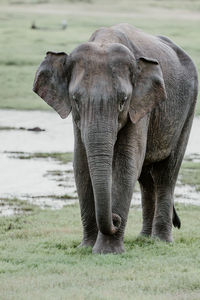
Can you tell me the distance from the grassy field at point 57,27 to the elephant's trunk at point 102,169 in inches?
562

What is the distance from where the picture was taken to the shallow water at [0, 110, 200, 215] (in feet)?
41.9

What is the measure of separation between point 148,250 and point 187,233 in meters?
1.48

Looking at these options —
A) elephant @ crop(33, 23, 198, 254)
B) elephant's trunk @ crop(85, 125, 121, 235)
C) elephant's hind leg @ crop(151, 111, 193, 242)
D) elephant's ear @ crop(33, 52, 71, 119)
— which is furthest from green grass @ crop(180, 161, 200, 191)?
elephant's trunk @ crop(85, 125, 121, 235)

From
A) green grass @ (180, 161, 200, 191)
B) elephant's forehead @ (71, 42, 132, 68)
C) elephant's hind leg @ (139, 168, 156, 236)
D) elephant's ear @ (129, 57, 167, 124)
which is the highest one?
elephant's forehead @ (71, 42, 132, 68)

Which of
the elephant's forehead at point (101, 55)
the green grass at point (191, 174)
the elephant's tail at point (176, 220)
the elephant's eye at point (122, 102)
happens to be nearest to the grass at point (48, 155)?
the green grass at point (191, 174)

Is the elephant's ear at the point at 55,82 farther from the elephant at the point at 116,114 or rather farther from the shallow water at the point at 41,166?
the shallow water at the point at 41,166

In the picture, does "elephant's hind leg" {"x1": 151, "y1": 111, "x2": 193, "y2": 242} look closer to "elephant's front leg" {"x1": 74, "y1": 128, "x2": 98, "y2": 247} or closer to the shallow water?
"elephant's front leg" {"x1": 74, "y1": 128, "x2": 98, "y2": 247}

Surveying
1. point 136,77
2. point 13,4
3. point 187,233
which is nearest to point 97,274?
point 136,77

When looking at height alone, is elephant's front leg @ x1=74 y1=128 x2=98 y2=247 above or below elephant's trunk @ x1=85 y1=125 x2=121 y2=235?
below

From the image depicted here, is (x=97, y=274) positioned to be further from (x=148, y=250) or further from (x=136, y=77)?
(x=136, y=77)

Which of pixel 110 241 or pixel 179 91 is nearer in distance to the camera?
pixel 110 241

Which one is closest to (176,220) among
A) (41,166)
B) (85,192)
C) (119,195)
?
(85,192)

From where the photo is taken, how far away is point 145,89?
835cm

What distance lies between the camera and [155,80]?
8414 millimetres
